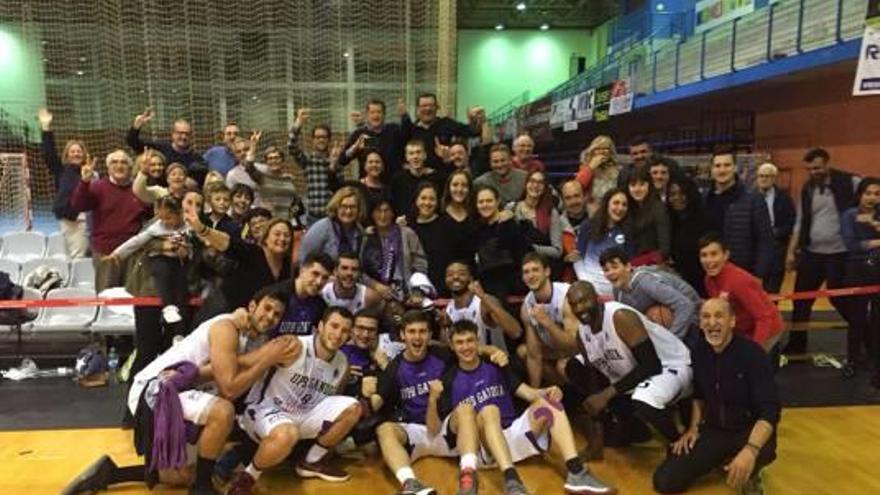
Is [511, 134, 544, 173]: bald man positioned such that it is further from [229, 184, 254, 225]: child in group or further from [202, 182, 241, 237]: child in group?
[202, 182, 241, 237]: child in group

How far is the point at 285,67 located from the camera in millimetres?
9312

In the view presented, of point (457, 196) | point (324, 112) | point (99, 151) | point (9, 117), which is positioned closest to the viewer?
point (457, 196)

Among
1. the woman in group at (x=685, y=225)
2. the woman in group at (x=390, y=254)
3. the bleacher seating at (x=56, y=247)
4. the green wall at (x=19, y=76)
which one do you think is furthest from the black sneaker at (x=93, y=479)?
the green wall at (x=19, y=76)

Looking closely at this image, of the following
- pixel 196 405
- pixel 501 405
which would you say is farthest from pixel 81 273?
pixel 501 405

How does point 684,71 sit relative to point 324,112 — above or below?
above

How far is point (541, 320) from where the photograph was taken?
475cm

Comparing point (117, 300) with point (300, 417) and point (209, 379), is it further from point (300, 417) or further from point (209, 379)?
point (300, 417)

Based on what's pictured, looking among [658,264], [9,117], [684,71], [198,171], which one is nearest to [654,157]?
[658,264]

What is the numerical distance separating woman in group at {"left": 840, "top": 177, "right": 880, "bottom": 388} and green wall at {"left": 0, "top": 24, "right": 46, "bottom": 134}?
958 cm

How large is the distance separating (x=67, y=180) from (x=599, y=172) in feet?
14.5

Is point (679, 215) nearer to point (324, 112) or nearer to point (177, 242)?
point (177, 242)

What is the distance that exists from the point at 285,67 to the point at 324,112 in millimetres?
751

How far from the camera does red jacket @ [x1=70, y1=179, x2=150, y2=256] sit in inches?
241

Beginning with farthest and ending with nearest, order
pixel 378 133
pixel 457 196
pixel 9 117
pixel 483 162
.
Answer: pixel 9 117
pixel 483 162
pixel 378 133
pixel 457 196
